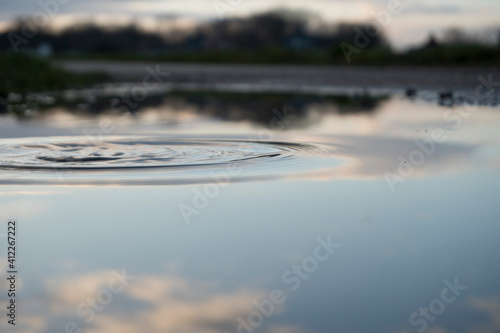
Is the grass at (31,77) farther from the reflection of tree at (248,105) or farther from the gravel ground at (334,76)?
the gravel ground at (334,76)

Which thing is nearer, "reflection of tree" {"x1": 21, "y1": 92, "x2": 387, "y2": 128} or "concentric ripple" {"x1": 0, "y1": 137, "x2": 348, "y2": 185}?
"concentric ripple" {"x1": 0, "y1": 137, "x2": 348, "y2": 185}

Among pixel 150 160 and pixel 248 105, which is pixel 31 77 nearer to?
pixel 248 105

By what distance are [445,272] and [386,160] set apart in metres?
3.73

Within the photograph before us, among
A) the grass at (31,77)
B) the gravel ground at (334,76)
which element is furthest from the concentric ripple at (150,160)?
the gravel ground at (334,76)

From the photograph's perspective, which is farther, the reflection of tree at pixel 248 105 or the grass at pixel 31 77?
the grass at pixel 31 77

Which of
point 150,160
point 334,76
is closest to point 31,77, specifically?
point 334,76

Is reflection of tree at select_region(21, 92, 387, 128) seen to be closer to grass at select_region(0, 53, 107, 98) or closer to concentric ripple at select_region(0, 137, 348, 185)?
grass at select_region(0, 53, 107, 98)

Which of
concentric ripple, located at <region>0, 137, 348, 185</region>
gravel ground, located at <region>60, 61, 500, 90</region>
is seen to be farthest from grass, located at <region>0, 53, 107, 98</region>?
concentric ripple, located at <region>0, 137, 348, 185</region>

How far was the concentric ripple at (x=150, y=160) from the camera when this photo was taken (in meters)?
6.90

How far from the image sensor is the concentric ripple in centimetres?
690

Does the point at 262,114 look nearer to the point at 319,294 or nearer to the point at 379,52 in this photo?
the point at 319,294

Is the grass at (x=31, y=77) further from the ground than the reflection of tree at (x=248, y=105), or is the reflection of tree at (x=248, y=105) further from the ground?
the grass at (x=31, y=77)

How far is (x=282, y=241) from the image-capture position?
15.8 ft

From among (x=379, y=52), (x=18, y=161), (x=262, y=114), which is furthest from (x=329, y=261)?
(x=379, y=52)
